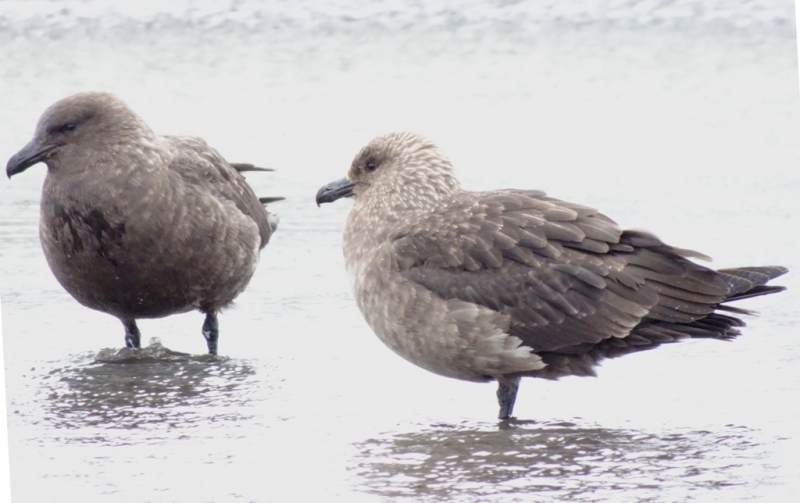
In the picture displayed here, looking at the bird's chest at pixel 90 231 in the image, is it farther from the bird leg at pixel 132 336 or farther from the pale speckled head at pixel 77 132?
the bird leg at pixel 132 336

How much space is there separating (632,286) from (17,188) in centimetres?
518

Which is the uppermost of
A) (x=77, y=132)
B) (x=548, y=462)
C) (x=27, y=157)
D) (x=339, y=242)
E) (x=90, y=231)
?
(x=77, y=132)

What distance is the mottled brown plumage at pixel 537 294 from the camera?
4.84m

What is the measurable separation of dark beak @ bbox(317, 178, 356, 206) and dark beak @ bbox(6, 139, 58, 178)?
1.11 m

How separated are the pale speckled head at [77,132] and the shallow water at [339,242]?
809 millimetres

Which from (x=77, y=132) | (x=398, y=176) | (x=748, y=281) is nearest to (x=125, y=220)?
(x=77, y=132)

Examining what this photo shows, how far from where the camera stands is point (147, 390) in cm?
520

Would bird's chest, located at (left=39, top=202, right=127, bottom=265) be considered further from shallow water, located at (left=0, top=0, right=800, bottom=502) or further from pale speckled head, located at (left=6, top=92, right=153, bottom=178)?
shallow water, located at (left=0, top=0, right=800, bottom=502)

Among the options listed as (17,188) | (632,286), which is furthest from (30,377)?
(17,188)

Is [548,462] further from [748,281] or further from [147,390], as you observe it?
[147,390]

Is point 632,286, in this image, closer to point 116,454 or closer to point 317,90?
point 116,454

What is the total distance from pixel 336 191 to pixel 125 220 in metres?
0.88

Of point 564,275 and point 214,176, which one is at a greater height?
point 214,176

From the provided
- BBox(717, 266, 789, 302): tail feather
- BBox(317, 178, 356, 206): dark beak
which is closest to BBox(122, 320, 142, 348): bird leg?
BBox(317, 178, 356, 206): dark beak
